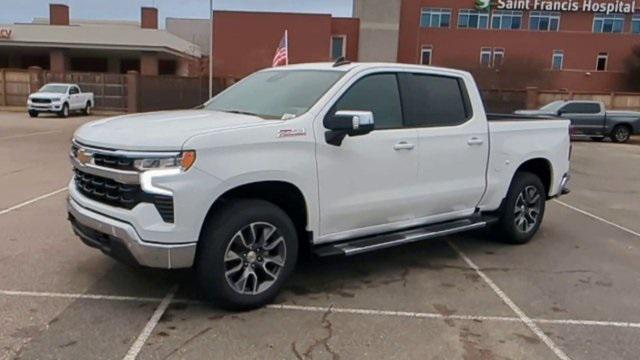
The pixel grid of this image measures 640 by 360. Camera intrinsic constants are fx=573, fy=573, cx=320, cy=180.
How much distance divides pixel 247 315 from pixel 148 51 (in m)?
40.4

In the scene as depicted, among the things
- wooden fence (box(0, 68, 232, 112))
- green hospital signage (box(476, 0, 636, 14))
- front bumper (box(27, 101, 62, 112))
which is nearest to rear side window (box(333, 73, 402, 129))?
front bumper (box(27, 101, 62, 112))

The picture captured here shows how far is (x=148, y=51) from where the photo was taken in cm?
4166

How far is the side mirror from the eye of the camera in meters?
4.57

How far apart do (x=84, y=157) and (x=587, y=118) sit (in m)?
24.4

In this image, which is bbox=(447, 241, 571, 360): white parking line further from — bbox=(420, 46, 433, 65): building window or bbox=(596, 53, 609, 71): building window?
bbox=(596, 53, 609, 71): building window

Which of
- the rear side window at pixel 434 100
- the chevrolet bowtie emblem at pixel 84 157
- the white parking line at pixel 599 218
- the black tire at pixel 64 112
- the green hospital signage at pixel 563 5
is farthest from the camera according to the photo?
the green hospital signage at pixel 563 5

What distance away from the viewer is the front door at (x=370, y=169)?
15.8 ft

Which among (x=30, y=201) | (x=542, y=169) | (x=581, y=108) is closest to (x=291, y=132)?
(x=542, y=169)

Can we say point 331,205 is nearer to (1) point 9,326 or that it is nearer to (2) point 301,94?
(2) point 301,94

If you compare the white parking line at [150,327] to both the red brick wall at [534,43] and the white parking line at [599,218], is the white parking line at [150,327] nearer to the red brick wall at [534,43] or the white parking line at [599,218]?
the white parking line at [599,218]

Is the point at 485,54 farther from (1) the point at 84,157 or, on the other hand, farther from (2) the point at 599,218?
(1) the point at 84,157

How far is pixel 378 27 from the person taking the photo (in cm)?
4975

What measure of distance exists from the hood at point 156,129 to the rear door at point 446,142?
5.52 ft

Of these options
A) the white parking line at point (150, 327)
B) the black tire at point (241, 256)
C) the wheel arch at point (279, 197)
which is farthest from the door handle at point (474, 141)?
the white parking line at point (150, 327)
